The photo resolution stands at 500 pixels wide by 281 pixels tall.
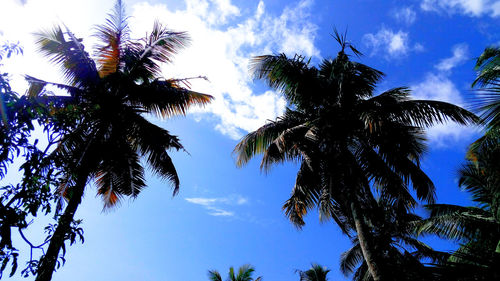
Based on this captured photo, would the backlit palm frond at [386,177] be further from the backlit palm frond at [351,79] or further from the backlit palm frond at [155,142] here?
the backlit palm frond at [155,142]

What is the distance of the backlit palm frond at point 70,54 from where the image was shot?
941 centimetres

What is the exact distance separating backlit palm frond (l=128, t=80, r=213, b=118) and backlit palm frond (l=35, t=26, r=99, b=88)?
1.40 m

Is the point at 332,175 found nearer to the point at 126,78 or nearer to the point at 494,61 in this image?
the point at 494,61

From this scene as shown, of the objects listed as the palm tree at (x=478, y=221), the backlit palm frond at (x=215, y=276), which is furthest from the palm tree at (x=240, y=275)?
the palm tree at (x=478, y=221)

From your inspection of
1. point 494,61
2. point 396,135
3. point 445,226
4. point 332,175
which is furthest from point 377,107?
point 445,226

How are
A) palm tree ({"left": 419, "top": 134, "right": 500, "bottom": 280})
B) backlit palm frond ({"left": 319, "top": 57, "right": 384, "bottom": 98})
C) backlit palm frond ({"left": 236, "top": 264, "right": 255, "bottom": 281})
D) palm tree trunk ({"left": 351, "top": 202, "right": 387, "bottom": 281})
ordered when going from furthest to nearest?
backlit palm frond ({"left": 236, "top": 264, "right": 255, "bottom": 281}), backlit palm frond ({"left": 319, "top": 57, "right": 384, "bottom": 98}), palm tree trunk ({"left": 351, "top": 202, "right": 387, "bottom": 281}), palm tree ({"left": 419, "top": 134, "right": 500, "bottom": 280})

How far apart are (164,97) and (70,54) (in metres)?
3.05

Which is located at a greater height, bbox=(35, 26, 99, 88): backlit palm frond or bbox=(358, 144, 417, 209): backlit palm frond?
bbox=(35, 26, 99, 88): backlit palm frond

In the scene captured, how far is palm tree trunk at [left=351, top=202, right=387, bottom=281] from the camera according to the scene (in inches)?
297

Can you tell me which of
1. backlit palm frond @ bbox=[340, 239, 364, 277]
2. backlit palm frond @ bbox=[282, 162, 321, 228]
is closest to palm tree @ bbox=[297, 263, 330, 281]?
backlit palm frond @ bbox=[340, 239, 364, 277]

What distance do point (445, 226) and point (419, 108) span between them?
359cm

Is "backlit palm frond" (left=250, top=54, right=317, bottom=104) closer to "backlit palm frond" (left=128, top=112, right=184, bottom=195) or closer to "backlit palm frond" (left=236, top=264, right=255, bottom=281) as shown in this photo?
"backlit palm frond" (left=128, top=112, right=184, bottom=195)

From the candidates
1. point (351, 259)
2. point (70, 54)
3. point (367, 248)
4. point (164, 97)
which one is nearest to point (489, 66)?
point (367, 248)

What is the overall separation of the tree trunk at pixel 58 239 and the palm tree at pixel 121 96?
1.26 metres
